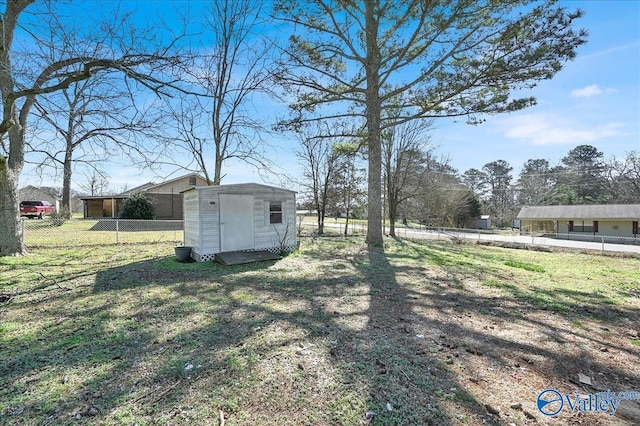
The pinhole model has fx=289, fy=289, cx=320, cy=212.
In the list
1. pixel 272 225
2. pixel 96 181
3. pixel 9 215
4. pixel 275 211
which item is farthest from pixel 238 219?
pixel 9 215

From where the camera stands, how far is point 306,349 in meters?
2.84

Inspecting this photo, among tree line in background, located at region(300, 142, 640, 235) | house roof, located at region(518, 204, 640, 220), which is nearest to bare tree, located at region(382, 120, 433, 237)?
tree line in background, located at region(300, 142, 640, 235)

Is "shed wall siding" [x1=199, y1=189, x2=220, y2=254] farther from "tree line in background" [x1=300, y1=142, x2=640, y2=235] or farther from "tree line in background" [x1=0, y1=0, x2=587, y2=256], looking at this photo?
"tree line in background" [x1=300, y1=142, x2=640, y2=235]

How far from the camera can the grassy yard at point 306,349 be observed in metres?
1.98

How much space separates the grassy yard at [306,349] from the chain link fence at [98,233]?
240 inches

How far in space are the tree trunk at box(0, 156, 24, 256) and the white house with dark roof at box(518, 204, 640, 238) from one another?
36736 millimetres

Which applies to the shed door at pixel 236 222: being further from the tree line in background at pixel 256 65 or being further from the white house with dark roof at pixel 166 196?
the white house with dark roof at pixel 166 196

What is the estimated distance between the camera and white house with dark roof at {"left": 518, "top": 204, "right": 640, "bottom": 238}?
24591mm

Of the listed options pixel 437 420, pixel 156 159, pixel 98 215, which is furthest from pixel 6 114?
pixel 98 215

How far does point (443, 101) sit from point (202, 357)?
32.4ft

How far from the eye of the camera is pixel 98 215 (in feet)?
81.4

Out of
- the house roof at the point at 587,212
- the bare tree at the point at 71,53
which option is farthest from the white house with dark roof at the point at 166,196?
the house roof at the point at 587,212

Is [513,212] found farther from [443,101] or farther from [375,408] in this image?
[375,408]

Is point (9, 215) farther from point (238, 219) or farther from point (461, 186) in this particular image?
point (461, 186)
